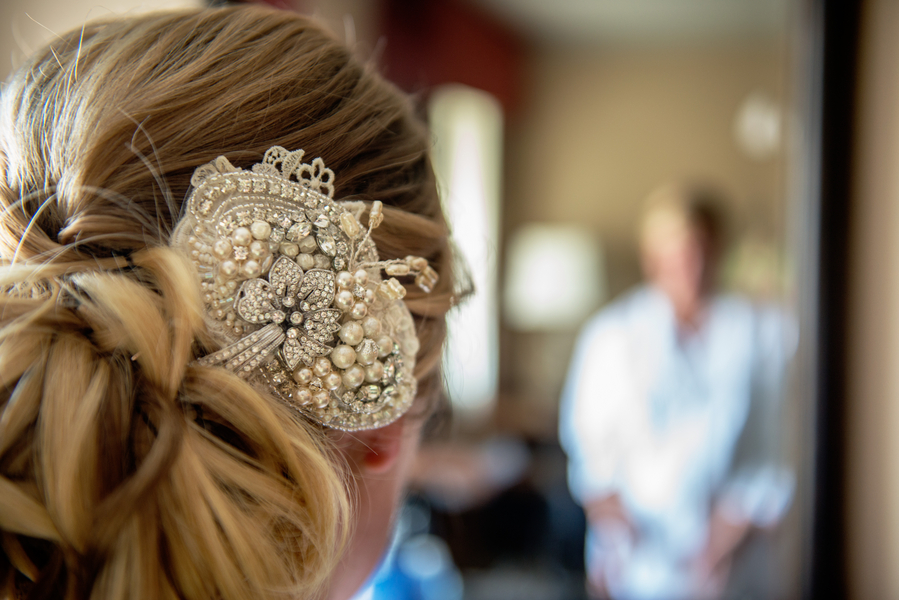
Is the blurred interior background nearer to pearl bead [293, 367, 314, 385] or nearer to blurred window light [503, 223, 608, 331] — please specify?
blurred window light [503, 223, 608, 331]

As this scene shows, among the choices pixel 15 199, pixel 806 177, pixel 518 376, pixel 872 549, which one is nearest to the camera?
pixel 15 199

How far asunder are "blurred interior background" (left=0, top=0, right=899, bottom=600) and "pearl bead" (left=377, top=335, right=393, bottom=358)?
0.21 meters

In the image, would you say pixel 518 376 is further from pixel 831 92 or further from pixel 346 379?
pixel 346 379

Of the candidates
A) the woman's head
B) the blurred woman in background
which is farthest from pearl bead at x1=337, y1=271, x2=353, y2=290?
the woman's head

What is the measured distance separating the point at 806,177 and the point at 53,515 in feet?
4.36

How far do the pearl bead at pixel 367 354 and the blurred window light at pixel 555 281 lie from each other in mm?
2634

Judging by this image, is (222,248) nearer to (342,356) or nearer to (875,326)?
(342,356)

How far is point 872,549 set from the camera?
1053 mm

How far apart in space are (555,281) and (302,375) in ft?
8.78

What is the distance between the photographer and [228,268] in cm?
38

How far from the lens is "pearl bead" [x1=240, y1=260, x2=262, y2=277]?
0.38m

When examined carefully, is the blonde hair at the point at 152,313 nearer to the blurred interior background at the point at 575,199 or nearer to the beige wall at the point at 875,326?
the blurred interior background at the point at 575,199

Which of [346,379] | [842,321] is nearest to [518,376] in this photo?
[842,321]

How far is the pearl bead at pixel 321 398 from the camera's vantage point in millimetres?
405
